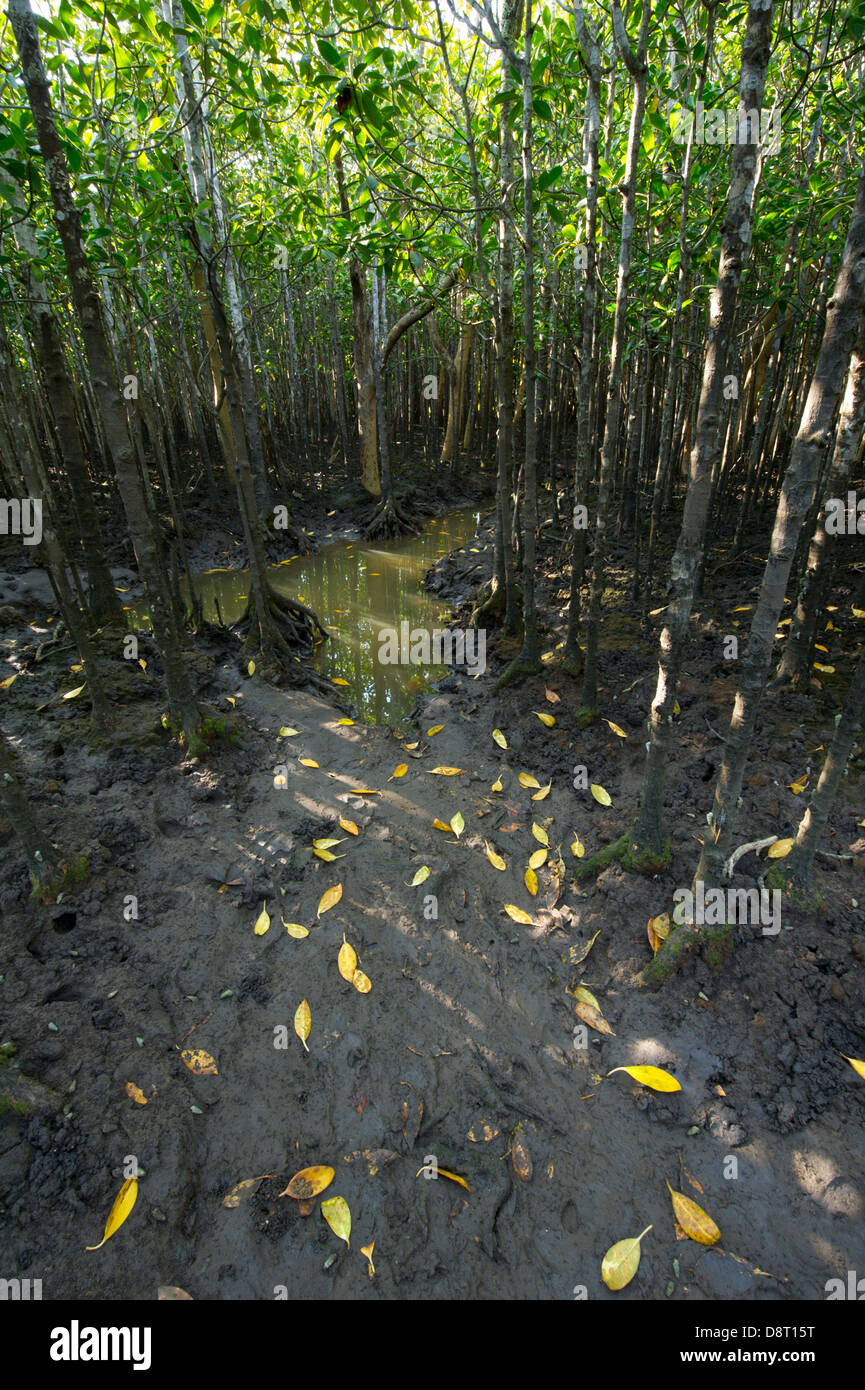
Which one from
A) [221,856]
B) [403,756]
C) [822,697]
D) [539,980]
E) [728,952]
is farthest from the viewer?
[403,756]

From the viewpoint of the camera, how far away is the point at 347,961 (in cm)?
339

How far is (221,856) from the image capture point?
4043 millimetres

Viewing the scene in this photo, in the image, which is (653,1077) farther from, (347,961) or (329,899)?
(329,899)

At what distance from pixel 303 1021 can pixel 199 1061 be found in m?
0.49

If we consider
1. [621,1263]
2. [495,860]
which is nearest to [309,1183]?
[621,1263]

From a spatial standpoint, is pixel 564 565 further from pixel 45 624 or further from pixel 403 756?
pixel 45 624

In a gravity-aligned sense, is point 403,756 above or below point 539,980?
above

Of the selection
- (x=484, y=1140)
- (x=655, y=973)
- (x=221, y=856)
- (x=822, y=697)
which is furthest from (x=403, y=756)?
(x=822, y=697)

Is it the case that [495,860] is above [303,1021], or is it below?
above

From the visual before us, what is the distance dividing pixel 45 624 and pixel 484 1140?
757 cm

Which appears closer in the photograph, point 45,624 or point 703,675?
point 703,675

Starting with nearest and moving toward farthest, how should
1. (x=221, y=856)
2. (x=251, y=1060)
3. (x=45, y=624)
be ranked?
(x=251, y=1060) → (x=221, y=856) → (x=45, y=624)

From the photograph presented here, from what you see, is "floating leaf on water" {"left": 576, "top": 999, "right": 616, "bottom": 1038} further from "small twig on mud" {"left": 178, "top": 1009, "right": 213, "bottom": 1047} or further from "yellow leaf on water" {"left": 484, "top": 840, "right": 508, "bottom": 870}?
"small twig on mud" {"left": 178, "top": 1009, "right": 213, "bottom": 1047}

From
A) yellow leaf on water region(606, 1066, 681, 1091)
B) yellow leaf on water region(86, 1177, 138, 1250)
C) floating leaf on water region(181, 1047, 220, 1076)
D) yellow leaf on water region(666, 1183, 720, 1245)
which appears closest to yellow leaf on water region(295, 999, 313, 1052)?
floating leaf on water region(181, 1047, 220, 1076)
